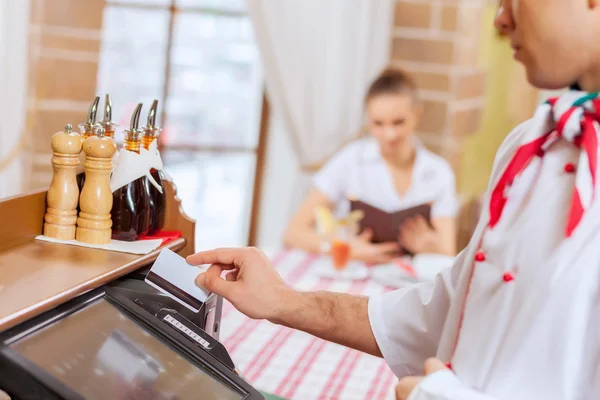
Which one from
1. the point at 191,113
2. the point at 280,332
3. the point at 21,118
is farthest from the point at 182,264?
the point at 191,113

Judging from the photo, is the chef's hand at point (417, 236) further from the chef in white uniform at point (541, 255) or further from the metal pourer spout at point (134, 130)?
the chef in white uniform at point (541, 255)

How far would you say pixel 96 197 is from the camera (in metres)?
1.34

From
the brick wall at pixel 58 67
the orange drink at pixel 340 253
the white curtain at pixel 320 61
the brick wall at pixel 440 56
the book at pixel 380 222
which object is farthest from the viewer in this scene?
the brick wall at pixel 440 56

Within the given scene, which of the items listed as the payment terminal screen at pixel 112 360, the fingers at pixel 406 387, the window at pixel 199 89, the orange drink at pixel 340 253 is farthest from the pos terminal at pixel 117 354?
the window at pixel 199 89

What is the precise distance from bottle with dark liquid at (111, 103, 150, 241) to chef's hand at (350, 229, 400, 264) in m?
1.29

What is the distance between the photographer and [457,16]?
379cm

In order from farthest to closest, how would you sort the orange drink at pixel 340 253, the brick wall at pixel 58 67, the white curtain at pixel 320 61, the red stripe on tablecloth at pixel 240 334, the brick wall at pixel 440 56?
1. the brick wall at pixel 440 56
2. the white curtain at pixel 320 61
3. the brick wall at pixel 58 67
4. the orange drink at pixel 340 253
5. the red stripe on tablecloth at pixel 240 334

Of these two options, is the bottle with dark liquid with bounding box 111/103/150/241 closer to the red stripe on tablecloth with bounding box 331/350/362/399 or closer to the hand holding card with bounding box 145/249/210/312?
the hand holding card with bounding box 145/249/210/312

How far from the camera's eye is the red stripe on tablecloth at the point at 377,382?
1652 mm

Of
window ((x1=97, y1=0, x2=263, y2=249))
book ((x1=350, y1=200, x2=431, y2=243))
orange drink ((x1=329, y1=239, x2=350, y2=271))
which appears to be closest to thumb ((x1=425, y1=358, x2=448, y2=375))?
orange drink ((x1=329, y1=239, x2=350, y2=271))

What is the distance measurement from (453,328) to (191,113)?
107 inches

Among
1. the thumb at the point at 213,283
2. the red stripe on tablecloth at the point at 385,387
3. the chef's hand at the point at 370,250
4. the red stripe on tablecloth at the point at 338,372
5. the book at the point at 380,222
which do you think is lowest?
the red stripe on tablecloth at the point at 385,387

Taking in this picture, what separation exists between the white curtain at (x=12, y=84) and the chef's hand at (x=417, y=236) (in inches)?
54.3

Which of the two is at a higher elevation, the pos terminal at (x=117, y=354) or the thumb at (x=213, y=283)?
the thumb at (x=213, y=283)
